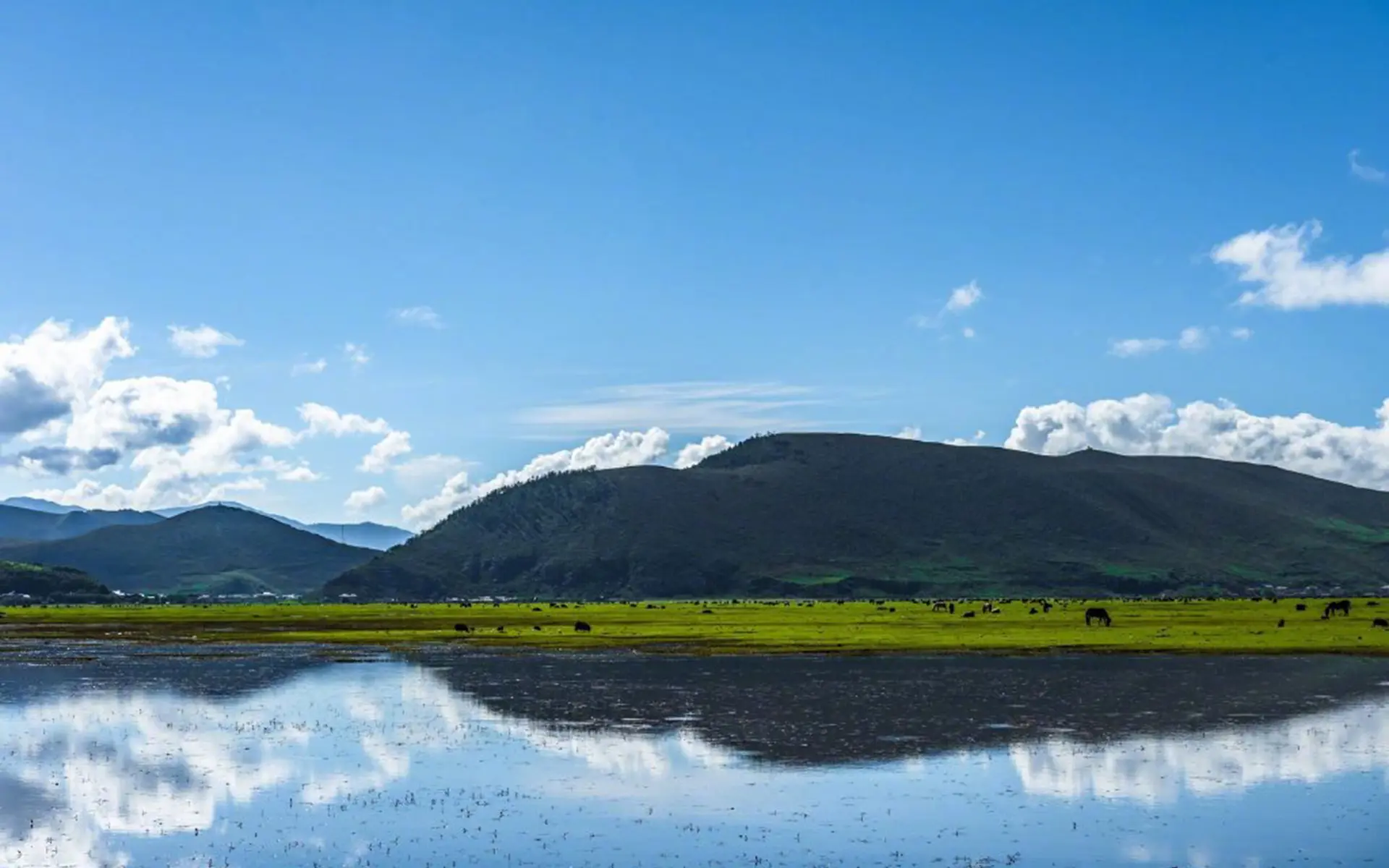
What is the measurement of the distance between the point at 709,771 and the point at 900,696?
822 inches

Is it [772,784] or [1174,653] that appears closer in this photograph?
[772,784]

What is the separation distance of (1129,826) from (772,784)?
9.58 metres

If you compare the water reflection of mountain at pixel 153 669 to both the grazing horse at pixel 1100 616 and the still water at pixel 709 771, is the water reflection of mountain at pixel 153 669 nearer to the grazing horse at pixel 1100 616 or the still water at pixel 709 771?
the still water at pixel 709 771

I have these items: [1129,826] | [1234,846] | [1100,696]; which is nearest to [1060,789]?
[1129,826]

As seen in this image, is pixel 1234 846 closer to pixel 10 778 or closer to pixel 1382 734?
pixel 1382 734

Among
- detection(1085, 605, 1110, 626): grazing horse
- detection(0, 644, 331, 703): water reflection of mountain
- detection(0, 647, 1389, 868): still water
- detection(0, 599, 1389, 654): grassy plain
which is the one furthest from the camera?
detection(1085, 605, 1110, 626): grazing horse

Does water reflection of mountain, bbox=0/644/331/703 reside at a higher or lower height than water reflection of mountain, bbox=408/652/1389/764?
lower

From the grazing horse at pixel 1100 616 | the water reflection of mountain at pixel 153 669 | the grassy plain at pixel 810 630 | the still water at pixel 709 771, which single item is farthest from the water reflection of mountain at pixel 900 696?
the grazing horse at pixel 1100 616

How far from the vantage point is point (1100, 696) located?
55.0 metres

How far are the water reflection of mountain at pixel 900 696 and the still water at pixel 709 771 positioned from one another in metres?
0.27

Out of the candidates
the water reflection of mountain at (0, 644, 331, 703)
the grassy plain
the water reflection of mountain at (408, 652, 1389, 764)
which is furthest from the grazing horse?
the water reflection of mountain at (0, 644, 331, 703)

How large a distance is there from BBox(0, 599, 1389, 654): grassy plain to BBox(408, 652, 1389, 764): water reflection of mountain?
10698mm

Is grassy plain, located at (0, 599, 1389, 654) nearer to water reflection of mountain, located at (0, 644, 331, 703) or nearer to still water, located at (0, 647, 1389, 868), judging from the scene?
water reflection of mountain, located at (0, 644, 331, 703)

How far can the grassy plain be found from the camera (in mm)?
87562
